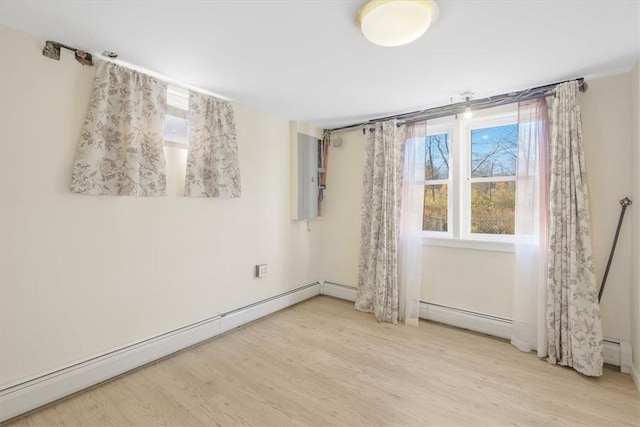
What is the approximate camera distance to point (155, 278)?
2355mm

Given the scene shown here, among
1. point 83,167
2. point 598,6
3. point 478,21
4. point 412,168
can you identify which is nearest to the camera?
point 598,6

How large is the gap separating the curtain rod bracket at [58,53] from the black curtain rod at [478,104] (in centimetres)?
271

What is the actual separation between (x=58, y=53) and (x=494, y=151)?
147 inches

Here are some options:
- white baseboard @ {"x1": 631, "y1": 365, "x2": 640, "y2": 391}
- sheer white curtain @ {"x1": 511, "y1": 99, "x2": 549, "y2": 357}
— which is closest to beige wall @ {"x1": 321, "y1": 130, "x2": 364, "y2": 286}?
sheer white curtain @ {"x1": 511, "y1": 99, "x2": 549, "y2": 357}

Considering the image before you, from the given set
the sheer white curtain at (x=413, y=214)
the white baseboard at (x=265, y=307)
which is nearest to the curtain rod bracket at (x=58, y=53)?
the white baseboard at (x=265, y=307)

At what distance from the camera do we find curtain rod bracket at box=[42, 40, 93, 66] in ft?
5.90

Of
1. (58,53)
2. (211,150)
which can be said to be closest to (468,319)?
(211,150)

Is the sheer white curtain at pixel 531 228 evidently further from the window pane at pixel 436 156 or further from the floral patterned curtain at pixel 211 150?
the floral patterned curtain at pixel 211 150

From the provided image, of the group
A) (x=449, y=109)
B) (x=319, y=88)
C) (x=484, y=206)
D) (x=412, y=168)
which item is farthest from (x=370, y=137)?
(x=484, y=206)

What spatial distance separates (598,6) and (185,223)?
3120 mm

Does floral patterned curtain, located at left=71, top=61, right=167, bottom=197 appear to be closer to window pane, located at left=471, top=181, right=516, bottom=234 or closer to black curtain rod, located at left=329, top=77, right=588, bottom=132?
black curtain rod, located at left=329, top=77, right=588, bottom=132

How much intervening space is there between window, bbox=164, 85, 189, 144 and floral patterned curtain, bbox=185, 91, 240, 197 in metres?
0.06

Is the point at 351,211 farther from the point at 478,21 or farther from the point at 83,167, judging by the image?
the point at 83,167

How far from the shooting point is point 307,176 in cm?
374
